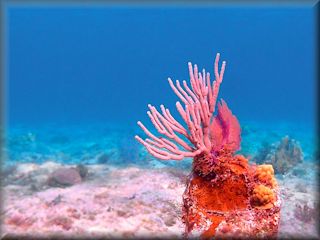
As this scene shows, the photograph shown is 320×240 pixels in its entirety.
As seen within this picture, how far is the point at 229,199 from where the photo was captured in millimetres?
4297

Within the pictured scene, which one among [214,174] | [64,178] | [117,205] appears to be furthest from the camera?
[64,178]

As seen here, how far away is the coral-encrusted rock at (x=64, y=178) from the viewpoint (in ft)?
34.3

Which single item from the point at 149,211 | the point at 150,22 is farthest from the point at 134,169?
the point at 150,22

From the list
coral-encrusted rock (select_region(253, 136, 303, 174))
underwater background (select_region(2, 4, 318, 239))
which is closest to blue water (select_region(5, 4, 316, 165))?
underwater background (select_region(2, 4, 318, 239))

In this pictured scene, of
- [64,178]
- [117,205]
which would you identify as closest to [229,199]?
[117,205]

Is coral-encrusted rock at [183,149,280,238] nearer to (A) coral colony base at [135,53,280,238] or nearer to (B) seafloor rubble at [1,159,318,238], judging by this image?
(A) coral colony base at [135,53,280,238]

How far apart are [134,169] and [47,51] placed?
131682 mm

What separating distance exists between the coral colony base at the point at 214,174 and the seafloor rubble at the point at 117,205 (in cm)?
219

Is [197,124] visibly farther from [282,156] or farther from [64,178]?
[282,156]

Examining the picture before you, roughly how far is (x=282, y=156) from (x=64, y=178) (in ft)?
25.6

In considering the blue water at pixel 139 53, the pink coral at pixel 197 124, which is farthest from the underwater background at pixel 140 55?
the pink coral at pixel 197 124

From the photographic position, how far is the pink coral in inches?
166

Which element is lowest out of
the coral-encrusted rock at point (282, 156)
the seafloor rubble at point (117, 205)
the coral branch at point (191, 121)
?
the seafloor rubble at point (117, 205)

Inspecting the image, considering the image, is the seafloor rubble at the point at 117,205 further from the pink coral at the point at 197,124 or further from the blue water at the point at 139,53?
the blue water at the point at 139,53
